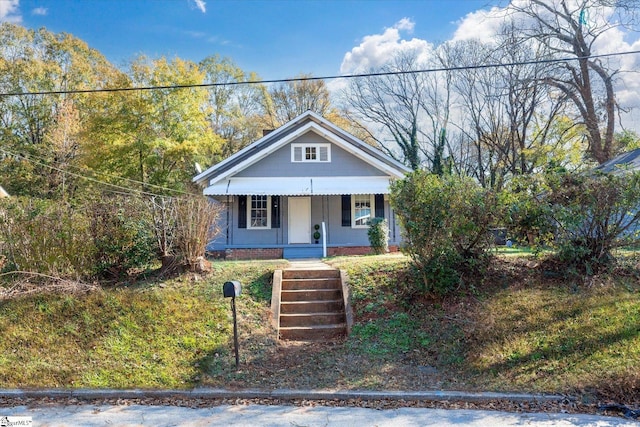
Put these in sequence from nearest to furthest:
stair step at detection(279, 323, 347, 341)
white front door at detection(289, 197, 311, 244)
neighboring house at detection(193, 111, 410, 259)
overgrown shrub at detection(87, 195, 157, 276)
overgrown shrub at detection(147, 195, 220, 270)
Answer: stair step at detection(279, 323, 347, 341), overgrown shrub at detection(87, 195, 157, 276), overgrown shrub at detection(147, 195, 220, 270), neighboring house at detection(193, 111, 410, 259), white front door at detection(289, 197, 311, 244)

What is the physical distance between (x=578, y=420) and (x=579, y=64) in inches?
926

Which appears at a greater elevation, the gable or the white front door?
the gable

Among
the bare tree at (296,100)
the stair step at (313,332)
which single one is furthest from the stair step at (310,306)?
the bare tree at (296,100)

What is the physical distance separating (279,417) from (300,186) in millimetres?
12098

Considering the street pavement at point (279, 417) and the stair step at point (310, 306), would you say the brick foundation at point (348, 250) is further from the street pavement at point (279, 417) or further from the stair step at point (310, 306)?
the street pavement at point (279, 417)

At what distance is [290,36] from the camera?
13312 millimetres

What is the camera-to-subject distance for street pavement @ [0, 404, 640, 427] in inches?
173

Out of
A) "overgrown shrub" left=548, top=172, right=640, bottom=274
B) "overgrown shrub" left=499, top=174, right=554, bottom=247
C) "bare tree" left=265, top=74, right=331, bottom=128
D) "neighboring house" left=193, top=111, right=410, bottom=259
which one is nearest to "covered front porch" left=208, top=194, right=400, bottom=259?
"neighboring house" left=193, top=111, right=410, bottom=259

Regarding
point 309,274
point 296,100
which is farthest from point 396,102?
point 309,274

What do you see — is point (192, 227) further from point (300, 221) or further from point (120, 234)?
point (300, 221)

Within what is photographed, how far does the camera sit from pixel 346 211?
17.0m

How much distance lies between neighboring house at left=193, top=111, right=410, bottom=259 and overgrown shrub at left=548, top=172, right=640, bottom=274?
28.2 feet

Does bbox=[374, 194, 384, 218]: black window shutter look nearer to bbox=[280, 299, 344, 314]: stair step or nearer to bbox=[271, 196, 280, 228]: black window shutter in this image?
bbox=[271, 196, 280, 228]: black window shutter

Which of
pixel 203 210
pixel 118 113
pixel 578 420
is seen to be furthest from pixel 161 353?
pixel 118 113
